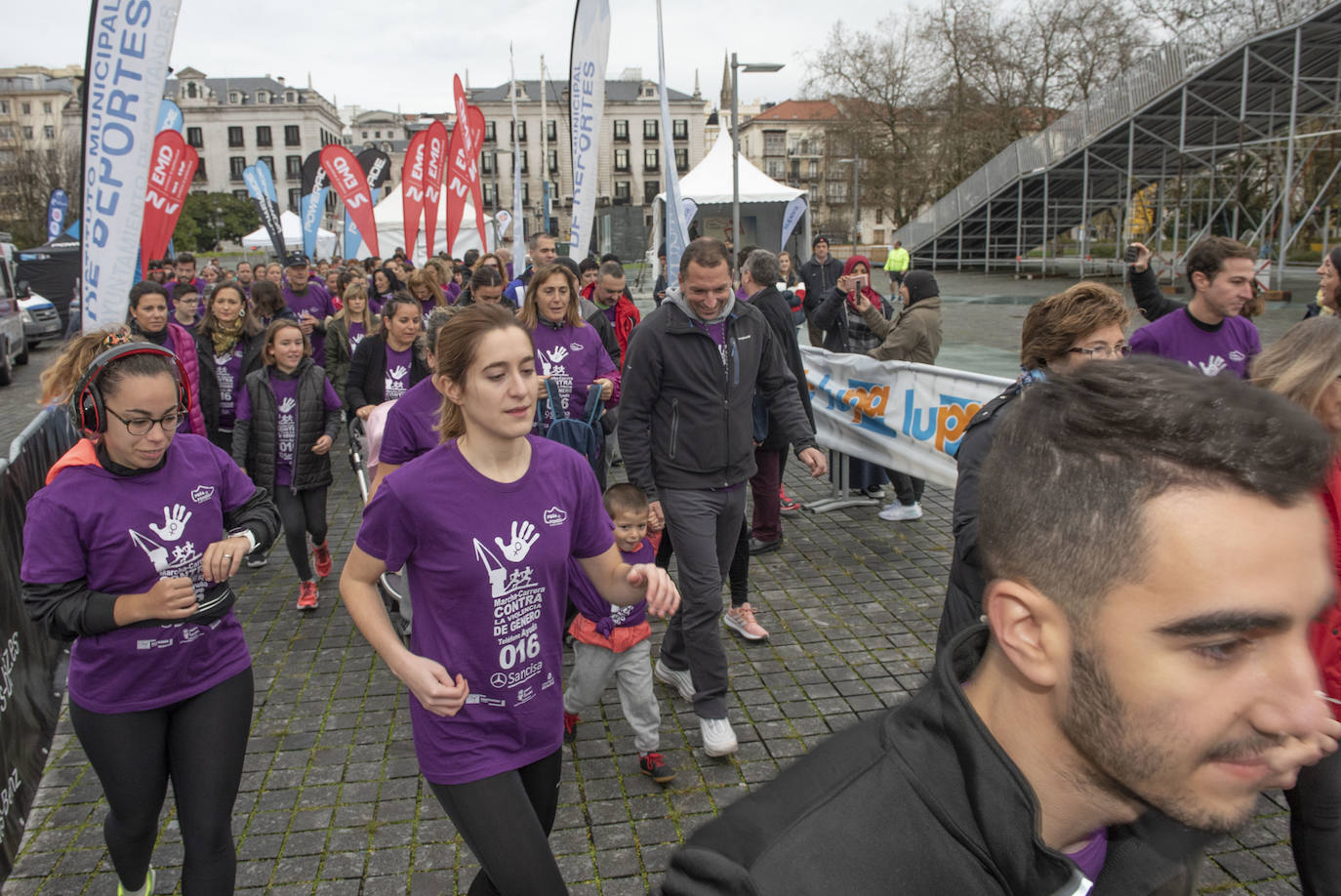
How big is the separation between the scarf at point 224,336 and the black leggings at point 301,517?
1409 mm

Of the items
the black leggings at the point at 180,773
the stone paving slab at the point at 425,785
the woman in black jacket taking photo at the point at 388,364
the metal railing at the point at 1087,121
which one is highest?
the metal railing at the point at 1087,121

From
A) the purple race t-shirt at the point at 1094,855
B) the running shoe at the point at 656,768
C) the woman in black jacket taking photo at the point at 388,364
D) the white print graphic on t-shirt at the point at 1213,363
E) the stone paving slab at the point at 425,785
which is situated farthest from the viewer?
the woman in black jacket taking photo at the point at 388,364

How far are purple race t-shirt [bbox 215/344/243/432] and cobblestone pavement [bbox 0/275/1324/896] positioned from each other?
1.45 metres

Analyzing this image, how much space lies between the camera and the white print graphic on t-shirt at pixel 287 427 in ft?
20.2

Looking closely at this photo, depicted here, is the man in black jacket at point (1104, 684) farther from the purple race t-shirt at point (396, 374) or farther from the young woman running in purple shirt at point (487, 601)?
the purple race t-shirt at point (396, 374)

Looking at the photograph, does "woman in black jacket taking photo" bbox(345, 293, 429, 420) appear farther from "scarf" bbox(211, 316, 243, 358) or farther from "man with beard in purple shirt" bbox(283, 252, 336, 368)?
"man with beard in purple shirt" bbox(283, 252, 336, 368)

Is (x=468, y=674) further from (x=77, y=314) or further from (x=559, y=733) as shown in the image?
(x=77, y=314)

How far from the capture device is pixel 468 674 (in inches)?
96.6

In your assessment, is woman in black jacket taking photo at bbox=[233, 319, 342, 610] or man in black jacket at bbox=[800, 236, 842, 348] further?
man in black jacket at bbox=[800, 236, 842, 348]

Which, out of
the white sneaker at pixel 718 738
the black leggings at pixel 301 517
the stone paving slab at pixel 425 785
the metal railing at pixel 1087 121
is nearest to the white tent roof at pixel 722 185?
the metal railing at pixel 1087 121

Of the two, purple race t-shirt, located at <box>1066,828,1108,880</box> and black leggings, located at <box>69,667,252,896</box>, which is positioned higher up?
purple race t-shirt, located at <box>1066,828,1108,880</box>

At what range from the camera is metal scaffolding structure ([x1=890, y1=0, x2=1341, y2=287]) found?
24156mm

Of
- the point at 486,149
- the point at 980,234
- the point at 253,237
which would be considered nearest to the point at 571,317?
the point at 980,234

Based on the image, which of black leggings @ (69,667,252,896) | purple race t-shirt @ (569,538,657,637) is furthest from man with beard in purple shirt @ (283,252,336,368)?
black leggings @ (69,667,252,896)
